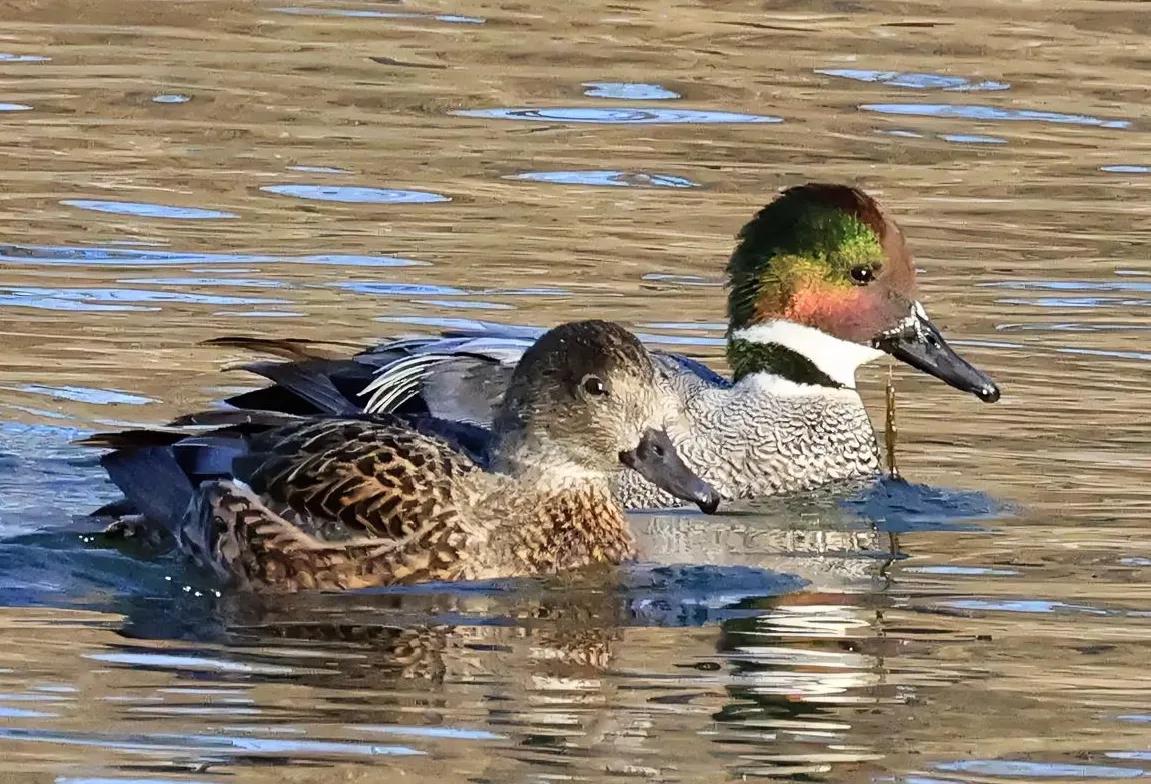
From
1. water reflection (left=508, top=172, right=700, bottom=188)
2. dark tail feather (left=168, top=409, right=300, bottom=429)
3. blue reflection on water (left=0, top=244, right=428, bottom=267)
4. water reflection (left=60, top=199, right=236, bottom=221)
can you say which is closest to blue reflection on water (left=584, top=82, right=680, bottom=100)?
water reflection (left=508, top=172, right=700, bottom=188)

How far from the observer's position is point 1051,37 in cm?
1933

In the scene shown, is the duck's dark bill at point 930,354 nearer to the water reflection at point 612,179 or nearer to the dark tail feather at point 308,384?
the dark tail feather at point 308,384

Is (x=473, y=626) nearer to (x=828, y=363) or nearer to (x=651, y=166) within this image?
(x=828, y=363)

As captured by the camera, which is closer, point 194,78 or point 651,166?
point 651,166

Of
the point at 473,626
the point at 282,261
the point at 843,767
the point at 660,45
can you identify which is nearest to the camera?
the point at 843,767

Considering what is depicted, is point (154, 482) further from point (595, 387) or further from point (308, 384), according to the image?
point (308, 384)

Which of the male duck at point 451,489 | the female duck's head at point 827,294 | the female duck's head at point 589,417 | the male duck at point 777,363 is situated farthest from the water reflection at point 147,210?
the female duck's head at point 589,417

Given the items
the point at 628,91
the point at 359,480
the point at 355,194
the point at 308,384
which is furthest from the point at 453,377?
the point at 628,91

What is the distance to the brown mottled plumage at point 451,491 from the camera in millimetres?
8695

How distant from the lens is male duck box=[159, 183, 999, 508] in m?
10.9

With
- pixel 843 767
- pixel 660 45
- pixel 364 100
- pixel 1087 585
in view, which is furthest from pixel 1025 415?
pixel 660 45

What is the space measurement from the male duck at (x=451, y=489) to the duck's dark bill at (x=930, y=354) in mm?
2006

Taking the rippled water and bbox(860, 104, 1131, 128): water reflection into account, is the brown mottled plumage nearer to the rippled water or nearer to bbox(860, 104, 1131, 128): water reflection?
the rippled water

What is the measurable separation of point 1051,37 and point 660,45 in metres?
2.65
